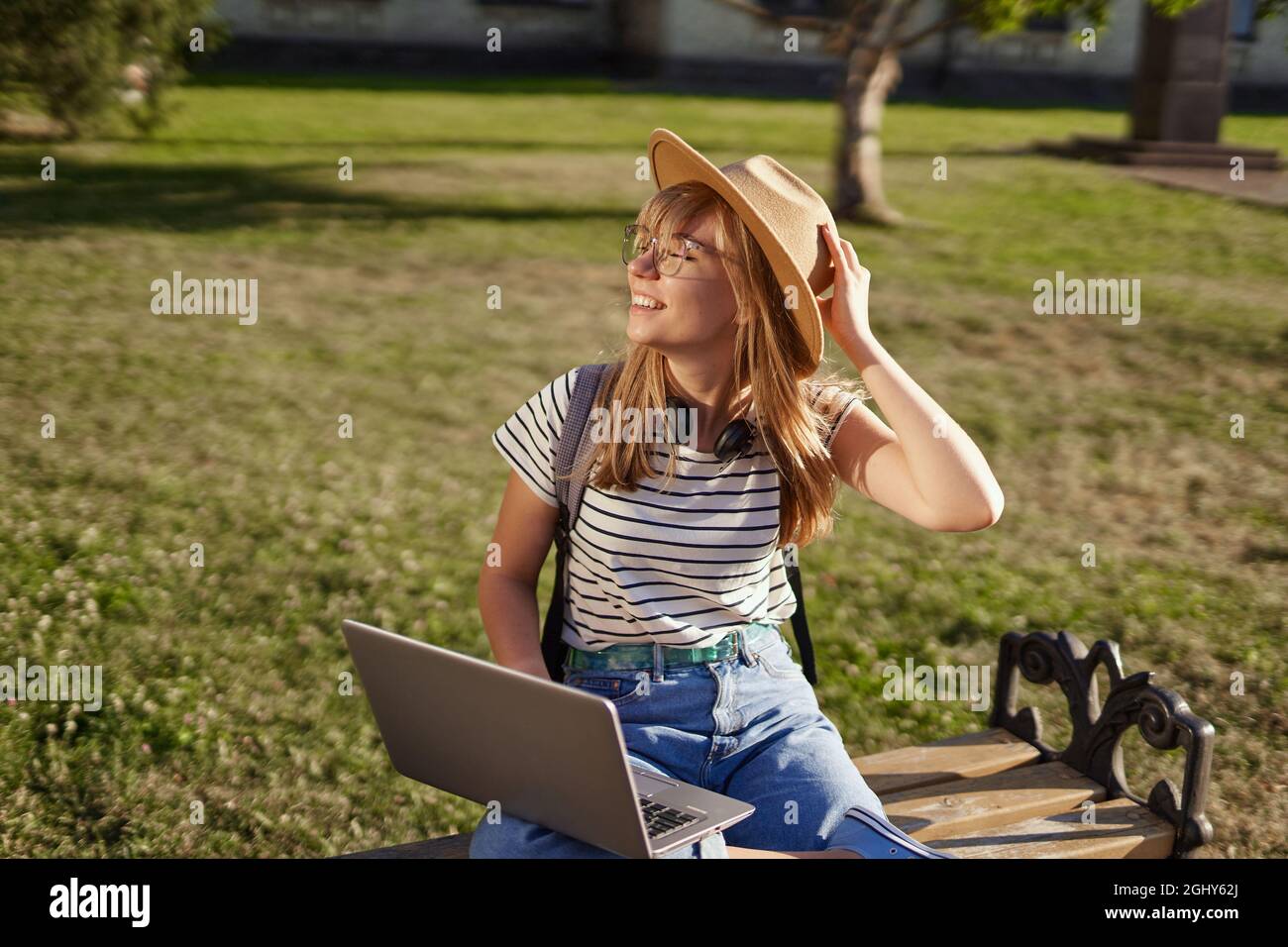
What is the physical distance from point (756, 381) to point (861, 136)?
12.2 metres

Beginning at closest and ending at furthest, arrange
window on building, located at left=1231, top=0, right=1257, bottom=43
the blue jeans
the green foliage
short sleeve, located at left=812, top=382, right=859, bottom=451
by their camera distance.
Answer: the blue jeans → short sleeve, located at left=812, top=382, right=859, bottom=451 → the green foliage → window on building, located at left=1231, top=0, right=1257, bottom=43

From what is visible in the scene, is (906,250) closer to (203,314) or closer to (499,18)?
(203,314)

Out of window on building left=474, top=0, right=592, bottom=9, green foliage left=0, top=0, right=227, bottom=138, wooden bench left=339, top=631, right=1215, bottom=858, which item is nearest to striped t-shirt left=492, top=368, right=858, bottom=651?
wooden bench left=339, top=631, right=1215, bottom=858

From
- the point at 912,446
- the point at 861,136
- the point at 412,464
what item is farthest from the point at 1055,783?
the point at 861,136

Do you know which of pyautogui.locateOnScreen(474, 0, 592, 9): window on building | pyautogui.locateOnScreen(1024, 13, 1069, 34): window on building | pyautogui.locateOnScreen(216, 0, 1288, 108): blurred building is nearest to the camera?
pyautogui.locateOnScreen(216, 0, 1288, 108): blurred building

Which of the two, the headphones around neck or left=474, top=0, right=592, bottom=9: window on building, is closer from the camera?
the headphones around neck

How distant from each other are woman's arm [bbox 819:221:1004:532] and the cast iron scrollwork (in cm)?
96

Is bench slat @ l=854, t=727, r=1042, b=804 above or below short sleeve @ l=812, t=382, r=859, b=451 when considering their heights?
below

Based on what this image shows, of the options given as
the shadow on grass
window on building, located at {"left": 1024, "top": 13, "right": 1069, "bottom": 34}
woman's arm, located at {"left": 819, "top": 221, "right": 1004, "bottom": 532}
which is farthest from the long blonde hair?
window on building, located at {"left": 1024, "top": 13, "right": 1069, "bottom": 34}

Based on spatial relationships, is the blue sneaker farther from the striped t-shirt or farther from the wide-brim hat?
the wide-brim hat

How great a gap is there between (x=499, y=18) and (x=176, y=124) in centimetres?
1233

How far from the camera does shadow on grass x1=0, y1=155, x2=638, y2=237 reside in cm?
1304

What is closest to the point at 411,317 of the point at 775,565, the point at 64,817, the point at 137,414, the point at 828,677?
the point at 137,414

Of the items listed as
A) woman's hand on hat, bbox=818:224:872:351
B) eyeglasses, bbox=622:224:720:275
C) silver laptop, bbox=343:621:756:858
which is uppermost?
eyeglasses, bbox=622:224:720:275
